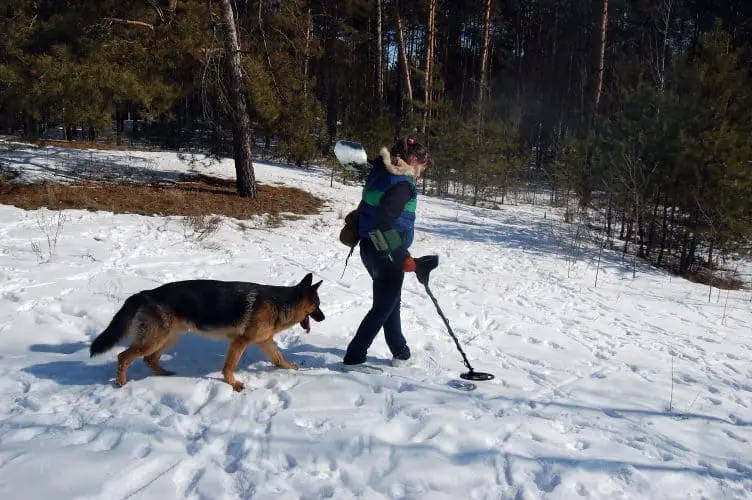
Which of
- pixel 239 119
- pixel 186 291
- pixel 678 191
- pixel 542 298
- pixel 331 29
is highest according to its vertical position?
pixel 331 29

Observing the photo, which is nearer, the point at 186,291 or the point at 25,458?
the point at 25,458

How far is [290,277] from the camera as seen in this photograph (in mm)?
7086

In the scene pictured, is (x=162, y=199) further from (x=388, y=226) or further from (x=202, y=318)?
(x=388, y=226)

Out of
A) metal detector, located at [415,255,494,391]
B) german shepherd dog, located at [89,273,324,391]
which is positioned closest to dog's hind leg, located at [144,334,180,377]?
german shepherd dog, located at [89,273,324,391]

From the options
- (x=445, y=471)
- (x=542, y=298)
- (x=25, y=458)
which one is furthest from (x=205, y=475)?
(x=542, y=298)

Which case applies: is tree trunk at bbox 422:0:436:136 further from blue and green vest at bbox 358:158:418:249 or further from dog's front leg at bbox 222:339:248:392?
dog's front leg at bbox 222:339:248:392

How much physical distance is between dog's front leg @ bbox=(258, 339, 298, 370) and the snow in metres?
0.13

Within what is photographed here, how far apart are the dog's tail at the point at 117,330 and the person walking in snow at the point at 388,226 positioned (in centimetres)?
180

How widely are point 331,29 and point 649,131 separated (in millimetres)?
17527

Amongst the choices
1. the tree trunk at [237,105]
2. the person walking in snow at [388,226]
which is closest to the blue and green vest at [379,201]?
the person walking in snow at [388,226]

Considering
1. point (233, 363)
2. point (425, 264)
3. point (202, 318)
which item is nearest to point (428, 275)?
point (425, 264)

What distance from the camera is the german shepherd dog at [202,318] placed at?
360 centimetres

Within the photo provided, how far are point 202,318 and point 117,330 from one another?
0.61 m

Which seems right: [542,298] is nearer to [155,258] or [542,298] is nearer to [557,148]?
[155,258]
